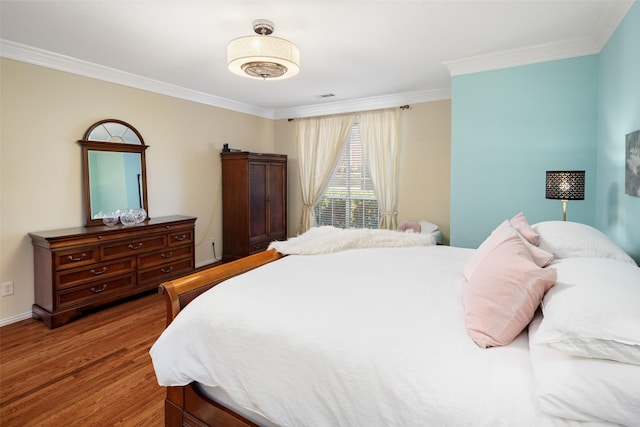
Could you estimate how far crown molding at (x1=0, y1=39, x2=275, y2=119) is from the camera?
9.96 feet

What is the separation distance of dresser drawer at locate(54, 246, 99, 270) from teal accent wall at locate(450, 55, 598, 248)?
12.1 ft

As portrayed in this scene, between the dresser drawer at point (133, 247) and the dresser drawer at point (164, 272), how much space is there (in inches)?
9.5

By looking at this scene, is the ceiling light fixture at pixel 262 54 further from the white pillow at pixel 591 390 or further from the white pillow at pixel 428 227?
the white pillow at pixel 428 227

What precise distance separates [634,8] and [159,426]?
3.79 m

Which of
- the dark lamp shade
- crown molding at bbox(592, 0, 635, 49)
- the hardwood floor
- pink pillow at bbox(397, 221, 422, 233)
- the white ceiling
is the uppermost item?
the white ceiling

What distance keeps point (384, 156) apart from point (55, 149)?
3.96 m

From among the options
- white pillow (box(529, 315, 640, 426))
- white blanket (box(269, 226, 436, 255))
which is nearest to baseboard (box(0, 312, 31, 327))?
white blanket (box(269, 226, 436, 255))

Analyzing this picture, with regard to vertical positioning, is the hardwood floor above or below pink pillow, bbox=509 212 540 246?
below

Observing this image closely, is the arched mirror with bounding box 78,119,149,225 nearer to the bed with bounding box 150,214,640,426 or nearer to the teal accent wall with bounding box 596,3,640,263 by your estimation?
the bed with bounding box 150,214,640,426

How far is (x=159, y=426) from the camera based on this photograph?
1.79 meters

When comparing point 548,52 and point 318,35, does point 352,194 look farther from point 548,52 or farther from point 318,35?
point 548,52

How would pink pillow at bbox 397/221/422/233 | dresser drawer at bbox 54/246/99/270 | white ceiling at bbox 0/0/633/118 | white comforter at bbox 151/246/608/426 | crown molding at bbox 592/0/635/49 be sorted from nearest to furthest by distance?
white comforter at bbox 151/246/608/426
crown molding at bbox 592/0/635/49
white ceiling at bbox 0/0/633/118
dresser drawer at bbox 54/246/99/270
pink pillow at bbox 397/221/422/233

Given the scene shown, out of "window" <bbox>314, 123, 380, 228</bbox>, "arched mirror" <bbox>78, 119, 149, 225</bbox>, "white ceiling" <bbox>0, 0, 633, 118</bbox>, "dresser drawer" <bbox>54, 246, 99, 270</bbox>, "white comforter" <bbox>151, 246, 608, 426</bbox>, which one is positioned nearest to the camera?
"white comforter" <bbox>151, 246, 608, 426</bbox>

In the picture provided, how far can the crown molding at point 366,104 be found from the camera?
4598 mm
